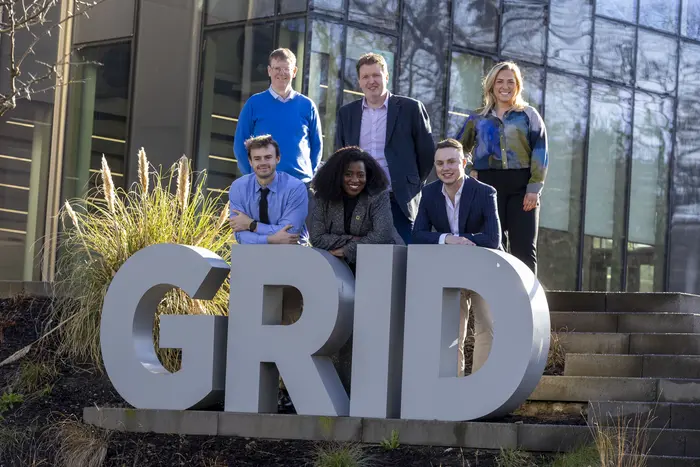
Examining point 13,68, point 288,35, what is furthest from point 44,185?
point 13,68

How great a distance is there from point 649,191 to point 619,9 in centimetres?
278

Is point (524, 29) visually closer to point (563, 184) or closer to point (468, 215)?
point (563, 184)

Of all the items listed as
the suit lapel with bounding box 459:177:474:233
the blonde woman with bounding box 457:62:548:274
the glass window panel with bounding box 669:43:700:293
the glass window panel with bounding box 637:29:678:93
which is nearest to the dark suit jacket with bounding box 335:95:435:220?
the blonde woman with bounding box 457:62:548:274

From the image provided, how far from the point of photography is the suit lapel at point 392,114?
25.9 feet

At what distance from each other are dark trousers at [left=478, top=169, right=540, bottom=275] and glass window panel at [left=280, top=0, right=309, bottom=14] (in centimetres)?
735

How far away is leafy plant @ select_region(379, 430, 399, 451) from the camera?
6750 millimetres

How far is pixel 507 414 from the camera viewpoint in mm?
7262

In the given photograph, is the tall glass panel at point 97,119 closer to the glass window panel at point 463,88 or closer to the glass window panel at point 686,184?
the glass window panel at point 463,88

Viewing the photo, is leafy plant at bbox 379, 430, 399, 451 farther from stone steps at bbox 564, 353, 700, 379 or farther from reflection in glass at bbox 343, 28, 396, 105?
reflection in glass at bbox 343, 28, 396, 105

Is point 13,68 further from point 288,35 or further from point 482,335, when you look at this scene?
point 288,35

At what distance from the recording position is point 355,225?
7.47 m

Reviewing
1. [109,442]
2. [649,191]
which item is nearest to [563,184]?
[649,191]

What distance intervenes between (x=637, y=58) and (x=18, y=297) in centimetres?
1130

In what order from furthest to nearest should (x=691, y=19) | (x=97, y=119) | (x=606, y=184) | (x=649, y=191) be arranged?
(x=691, y=19) → (x=649, y=191) → (x=606, y=184) → (x=97, y=119)
